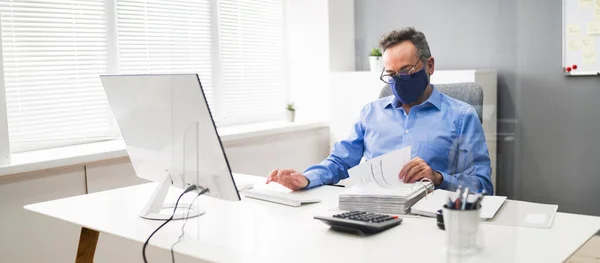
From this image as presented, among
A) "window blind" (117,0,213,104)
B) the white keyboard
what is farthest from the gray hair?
"window blind" (117,0,213,104)

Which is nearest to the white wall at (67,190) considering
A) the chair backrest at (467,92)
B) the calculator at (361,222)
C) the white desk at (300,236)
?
the white desk at (300,236)

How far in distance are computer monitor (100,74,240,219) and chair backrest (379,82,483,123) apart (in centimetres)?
49

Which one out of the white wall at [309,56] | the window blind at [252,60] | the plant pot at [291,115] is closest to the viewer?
the white wall at [309,56]

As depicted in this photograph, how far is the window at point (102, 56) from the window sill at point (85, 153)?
0.18 feet

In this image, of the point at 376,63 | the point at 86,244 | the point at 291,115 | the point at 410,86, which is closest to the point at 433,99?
the point at 410,86

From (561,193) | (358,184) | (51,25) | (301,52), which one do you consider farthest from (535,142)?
(51,25)

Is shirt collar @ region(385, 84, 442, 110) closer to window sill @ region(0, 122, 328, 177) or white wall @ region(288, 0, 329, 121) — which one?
white wall @ region(288, 0, 329, 121)

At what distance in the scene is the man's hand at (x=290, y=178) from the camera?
1.77 meters

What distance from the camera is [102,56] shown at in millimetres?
2598

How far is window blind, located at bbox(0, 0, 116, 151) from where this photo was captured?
2.41 m

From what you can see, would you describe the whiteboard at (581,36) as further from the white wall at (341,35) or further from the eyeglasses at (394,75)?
the white wall at (341,35)

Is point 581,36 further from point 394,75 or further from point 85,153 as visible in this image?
point 85,153

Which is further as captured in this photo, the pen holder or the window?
the window

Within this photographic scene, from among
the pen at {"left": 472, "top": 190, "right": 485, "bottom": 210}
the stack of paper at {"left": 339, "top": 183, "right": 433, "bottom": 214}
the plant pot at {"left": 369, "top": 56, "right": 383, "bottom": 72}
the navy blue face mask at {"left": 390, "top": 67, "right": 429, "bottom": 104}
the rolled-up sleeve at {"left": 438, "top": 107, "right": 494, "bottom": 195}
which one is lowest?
the stack of paper at {"left": 339, "top": 183, "right": 433, "bottom": 214}
